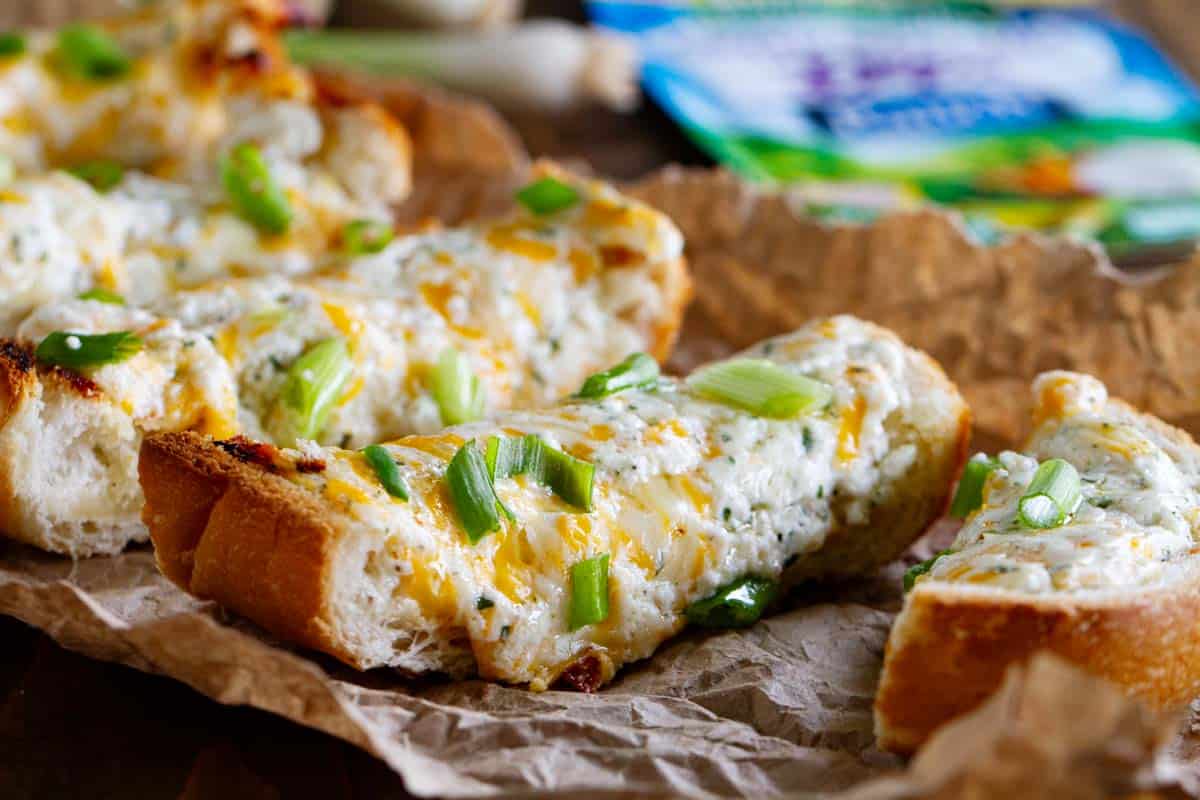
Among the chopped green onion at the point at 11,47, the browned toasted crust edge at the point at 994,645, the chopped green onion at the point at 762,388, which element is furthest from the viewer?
the chopped green onion at the point at 11,47

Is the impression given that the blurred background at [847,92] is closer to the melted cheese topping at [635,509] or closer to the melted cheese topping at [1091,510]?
the melted cheese topping at [1091,510]

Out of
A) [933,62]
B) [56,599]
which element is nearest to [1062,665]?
[56,599]

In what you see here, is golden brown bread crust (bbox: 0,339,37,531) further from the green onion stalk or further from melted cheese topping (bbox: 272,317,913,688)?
the green onion stalk

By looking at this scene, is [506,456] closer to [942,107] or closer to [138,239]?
[138,239]

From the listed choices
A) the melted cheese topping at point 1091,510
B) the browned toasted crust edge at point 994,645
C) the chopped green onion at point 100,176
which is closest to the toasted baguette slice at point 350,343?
the chopped green onion at point 100,176

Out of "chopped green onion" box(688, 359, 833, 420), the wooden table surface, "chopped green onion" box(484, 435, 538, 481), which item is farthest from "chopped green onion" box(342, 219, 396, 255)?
the wooden table surface

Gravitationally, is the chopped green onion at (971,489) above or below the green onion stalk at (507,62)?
below
